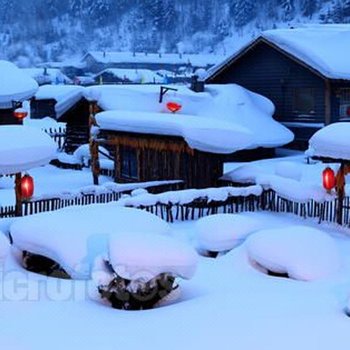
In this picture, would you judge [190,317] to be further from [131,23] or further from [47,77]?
[131,23]

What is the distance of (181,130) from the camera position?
19250 mm

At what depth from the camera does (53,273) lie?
10.9 m

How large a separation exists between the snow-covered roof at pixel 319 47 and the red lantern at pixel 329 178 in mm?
9766

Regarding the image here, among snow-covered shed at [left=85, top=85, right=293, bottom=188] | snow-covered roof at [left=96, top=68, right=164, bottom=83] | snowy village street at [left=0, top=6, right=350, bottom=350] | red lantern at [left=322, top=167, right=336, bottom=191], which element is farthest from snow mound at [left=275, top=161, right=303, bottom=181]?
snow-covered roof at [left=96, top=68, right=164, bottom=83]

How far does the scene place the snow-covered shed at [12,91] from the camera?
28.1 meters

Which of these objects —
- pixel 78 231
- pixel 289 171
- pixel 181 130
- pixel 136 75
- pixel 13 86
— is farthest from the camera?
pixel 136 75

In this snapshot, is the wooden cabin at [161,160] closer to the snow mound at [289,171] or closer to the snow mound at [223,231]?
the snow mound at [289,171]

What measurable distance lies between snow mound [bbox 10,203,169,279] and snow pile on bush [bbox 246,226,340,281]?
175 cm

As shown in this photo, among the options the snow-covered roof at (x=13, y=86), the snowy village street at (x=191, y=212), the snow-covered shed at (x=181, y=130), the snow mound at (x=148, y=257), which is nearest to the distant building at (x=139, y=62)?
the snowy village street at (x=191, y=212)

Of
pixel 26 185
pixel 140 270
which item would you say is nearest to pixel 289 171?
pixel 26 185

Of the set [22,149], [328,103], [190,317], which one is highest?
[328,103]

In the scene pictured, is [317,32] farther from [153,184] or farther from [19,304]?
[19,304]

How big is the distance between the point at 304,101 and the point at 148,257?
2011 centimetres

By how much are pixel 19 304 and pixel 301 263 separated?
4.89 metres
